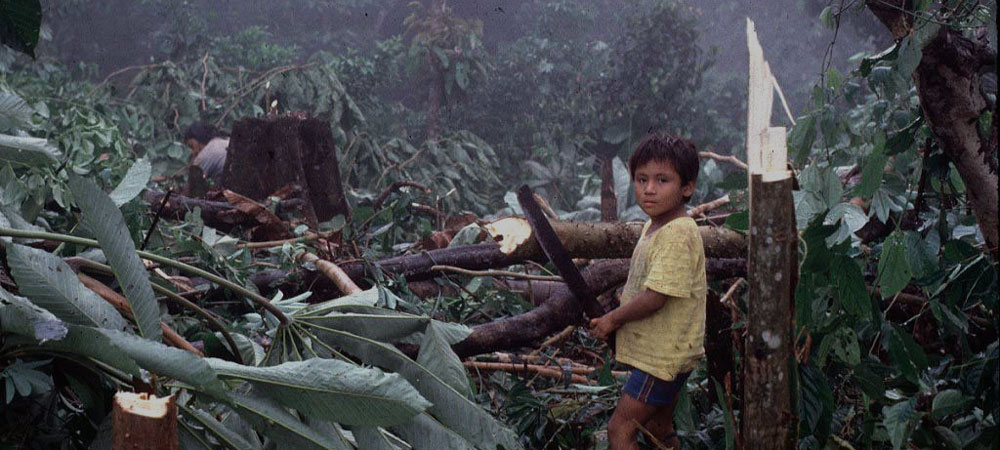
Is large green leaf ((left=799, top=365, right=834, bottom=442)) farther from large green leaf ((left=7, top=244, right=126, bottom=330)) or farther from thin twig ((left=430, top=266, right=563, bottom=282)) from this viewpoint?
thin twig ((left=430, top=266, right=563, bottom=282))

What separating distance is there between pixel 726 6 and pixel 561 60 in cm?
1012

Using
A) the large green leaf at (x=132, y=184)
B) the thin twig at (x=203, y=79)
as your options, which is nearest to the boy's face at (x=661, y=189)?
the large green leaf at (x=132, y=184)

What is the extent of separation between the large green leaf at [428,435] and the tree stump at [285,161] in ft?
8.67

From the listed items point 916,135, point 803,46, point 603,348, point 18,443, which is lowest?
point 603,348

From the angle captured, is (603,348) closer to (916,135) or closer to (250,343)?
(916,135)

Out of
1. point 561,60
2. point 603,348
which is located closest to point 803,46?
point 561,60

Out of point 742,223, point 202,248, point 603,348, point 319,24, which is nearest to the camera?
point 742,223

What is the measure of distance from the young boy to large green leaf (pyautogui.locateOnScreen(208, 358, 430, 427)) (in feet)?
2.28

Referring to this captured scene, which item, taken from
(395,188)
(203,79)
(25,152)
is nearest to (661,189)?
(25,152)

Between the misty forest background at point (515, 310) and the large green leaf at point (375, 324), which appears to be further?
the large green leaf at point (375, 324)

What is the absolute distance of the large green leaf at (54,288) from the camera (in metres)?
1.29

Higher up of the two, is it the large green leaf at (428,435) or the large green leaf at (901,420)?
the large green leaf at (901,420)

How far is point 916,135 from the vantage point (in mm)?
2000

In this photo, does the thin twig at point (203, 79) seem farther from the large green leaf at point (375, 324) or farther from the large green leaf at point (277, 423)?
the large green leaf at point (277, 423)
